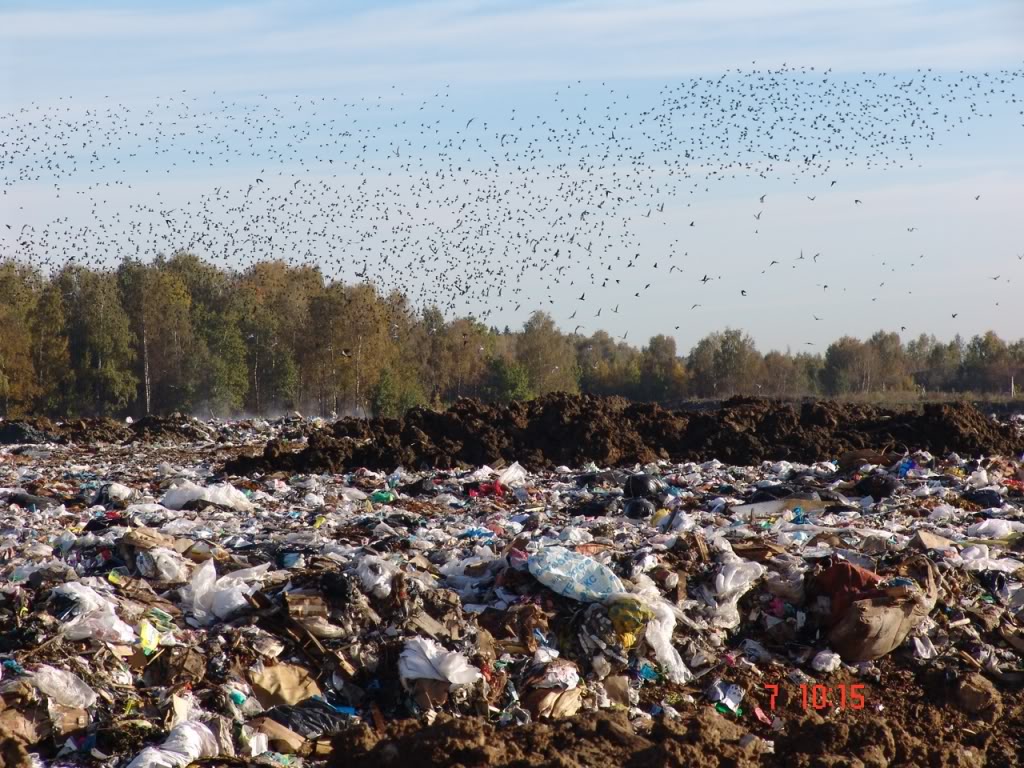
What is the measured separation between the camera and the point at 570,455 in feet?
46.4

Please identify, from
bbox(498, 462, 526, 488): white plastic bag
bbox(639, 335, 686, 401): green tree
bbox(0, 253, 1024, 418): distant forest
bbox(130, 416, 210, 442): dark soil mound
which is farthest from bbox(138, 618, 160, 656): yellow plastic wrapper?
bbox(639, 335, 686, 401): green tree

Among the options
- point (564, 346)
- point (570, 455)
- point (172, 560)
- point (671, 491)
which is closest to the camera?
point (172, 560)

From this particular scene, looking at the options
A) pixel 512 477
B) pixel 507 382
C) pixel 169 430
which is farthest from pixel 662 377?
pixel 512 477

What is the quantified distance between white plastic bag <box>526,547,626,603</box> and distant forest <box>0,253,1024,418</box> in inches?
1118

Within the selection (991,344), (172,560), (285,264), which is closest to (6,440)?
(172,560)

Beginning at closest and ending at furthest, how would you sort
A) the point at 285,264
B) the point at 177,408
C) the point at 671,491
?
the point at 671,491 < the point at 177,408 < the point at 285,264

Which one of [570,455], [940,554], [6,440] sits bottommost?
[6,440]

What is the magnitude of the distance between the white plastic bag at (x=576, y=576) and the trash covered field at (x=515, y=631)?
0.04 feet

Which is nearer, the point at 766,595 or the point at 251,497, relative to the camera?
the point at 766,595

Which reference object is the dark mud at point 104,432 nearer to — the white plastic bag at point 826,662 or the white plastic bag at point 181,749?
the white plastic bag at point 826,662

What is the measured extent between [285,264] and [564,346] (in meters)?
17.0

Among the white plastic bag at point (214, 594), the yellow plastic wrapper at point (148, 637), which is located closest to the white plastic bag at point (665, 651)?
the white plastic bag at point (214, 594)

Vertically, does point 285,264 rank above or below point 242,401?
above

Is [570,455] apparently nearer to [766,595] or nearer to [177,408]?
[766,595]
